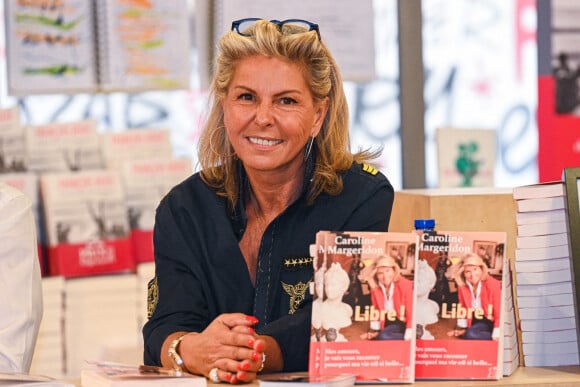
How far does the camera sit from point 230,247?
2.48 meters

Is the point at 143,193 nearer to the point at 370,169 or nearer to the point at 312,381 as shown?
the point at 370,169

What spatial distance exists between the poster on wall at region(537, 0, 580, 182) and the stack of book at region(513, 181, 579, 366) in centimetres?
294

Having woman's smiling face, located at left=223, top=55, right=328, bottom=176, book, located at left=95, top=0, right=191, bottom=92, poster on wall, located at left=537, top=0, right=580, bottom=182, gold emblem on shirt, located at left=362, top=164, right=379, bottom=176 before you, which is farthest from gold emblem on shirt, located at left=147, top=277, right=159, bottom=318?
poster on wall, located at left=537, top=0, right=580, bottom=182

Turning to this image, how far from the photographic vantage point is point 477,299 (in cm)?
204

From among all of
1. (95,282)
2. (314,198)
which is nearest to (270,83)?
(314,198)

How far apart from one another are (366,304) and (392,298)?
0.17 feet

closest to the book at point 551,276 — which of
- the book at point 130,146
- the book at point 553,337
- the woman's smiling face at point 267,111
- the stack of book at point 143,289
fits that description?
the book at point 553,337

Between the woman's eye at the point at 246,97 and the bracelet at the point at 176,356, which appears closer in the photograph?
the bracelet at the point at 176,356

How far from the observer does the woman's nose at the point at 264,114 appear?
2426 mm

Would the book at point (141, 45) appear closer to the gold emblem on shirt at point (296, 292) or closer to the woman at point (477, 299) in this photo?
the gold emblem on shirt at point (296, 292)

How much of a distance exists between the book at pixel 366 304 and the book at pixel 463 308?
0.22 ft

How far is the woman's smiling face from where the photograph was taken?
2439 millimetres

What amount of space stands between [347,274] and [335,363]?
0.17m

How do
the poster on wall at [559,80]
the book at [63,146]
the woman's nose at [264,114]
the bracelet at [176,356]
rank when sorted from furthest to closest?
the poster on wall at [559,80], the book at [63,146], the woman's nose at [264,114], the bracelet at [176,356]
